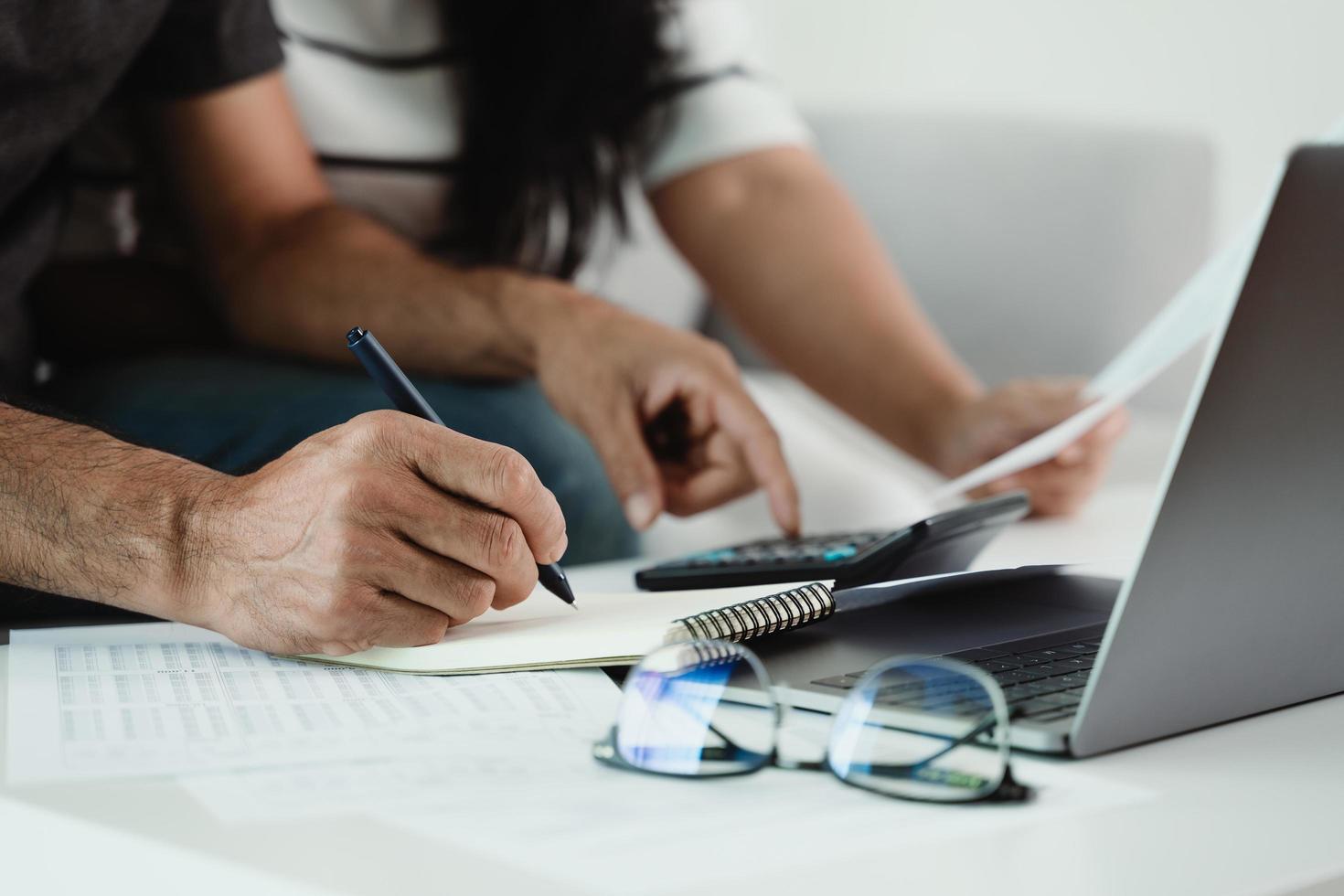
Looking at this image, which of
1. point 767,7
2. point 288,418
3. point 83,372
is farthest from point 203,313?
point 767,7

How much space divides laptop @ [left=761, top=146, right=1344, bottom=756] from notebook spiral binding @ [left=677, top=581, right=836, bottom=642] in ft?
0.05

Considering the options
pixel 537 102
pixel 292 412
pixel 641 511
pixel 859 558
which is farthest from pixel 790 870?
pixel 537 102

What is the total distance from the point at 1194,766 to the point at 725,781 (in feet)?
0.53

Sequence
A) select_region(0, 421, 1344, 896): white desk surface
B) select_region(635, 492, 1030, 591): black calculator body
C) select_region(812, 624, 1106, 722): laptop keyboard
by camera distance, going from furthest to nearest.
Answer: select_region(635, 492, 1030, 591): black calculator body → select_region(812, 624, 1106, 722): laptop keyboard → select_region(0, 421, 1344, 896): white desk surface

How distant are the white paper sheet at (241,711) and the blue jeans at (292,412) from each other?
0.41m

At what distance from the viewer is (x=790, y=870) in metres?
0.32

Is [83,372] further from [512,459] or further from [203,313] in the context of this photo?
[512,459]

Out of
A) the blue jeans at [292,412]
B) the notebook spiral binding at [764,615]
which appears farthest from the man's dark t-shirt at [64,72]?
the notebook spiral binding at [764,615]

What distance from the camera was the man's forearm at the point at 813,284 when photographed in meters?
1.20

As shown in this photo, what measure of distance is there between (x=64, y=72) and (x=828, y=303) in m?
0.74

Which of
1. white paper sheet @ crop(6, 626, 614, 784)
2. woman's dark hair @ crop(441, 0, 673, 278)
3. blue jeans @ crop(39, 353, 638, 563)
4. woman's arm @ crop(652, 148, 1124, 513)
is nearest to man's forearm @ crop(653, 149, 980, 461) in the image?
woman's arm @ crop(652, 148, 1124, 513)

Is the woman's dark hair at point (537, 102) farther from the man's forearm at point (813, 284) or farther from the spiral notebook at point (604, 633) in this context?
the spiral notebook at point (604, 633)

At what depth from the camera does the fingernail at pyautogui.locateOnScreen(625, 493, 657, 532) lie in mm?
834

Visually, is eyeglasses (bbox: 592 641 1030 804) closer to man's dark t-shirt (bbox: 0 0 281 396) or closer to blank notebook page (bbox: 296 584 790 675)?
blank notebook page (bbox: 296 584 790 675)
